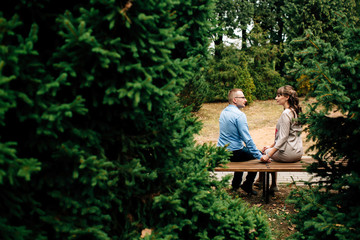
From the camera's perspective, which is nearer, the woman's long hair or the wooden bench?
the wooden bench

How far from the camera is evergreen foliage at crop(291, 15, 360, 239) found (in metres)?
2.79

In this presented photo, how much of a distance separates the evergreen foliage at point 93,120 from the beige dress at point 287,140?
2593 millimetres

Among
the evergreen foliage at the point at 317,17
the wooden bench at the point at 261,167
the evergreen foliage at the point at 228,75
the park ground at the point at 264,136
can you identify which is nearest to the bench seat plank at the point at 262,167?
the wooden bench at the point at 261,167

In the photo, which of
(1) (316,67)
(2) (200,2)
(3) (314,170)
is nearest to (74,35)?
(2) (200,2)

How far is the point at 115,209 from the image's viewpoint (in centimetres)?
243

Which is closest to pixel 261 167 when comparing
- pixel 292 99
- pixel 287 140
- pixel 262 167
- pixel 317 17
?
pixel 262 167

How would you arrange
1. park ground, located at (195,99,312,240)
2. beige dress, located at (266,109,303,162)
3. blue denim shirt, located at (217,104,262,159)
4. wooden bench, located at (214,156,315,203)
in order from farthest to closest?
blue denim shirt, located at (217,104,262,159) < beige dress, located at (266,109,303,162) < wooden bench, located at (214,156,315,203) < park ground, located at (195,99,312,240)

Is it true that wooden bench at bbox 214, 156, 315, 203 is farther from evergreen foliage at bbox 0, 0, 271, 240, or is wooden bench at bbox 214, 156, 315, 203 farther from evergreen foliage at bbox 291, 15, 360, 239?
evergreen foliage at bbox 0, 0, 271, 240

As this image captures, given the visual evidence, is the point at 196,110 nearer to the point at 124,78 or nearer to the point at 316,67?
the point at 316,67

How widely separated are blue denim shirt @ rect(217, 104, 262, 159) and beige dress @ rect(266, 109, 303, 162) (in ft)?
1.27

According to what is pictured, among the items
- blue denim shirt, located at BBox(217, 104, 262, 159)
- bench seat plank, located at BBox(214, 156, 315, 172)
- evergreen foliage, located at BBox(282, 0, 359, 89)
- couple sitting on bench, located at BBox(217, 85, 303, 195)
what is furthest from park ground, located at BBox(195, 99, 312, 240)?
evergreen foliage, located at BBox(282, 0, 359, 89)

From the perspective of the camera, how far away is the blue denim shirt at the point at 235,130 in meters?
4.78

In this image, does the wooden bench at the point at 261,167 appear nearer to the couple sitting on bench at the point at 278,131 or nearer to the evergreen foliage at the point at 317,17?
the couple sitting on bench at the point at 278,131

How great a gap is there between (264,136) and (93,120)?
10766 millimetres
